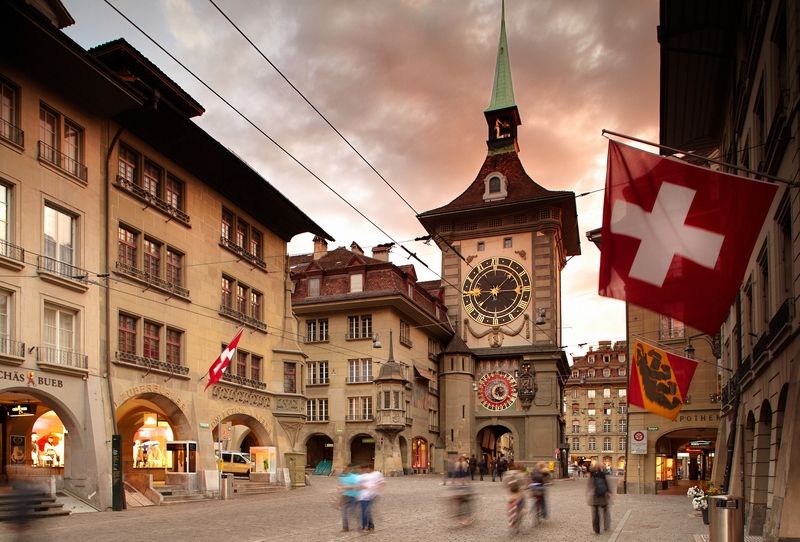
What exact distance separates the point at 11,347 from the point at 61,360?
2.35 meters

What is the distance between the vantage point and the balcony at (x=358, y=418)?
199ft

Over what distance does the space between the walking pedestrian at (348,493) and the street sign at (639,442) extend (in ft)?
77.2

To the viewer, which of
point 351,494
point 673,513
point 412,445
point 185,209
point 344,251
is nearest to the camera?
point 351,494

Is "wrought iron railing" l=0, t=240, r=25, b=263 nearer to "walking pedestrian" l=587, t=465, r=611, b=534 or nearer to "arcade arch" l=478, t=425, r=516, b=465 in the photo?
"walking pedestrian" l=587, t=465, r=611, b=534

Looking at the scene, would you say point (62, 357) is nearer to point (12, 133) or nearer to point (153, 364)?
point (153, 364)

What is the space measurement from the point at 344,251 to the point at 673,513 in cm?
4310

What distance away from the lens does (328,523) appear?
22.6 metres

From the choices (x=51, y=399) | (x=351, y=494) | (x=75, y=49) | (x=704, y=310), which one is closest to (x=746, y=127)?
(x=704, y=310)

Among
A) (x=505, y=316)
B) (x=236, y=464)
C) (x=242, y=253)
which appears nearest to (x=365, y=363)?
(x=505, y=316)

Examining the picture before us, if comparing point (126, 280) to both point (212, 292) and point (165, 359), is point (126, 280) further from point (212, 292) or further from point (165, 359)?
point (212, 292)

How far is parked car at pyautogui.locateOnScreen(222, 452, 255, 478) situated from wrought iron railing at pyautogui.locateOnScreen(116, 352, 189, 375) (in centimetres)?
1238

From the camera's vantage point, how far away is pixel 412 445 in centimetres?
6278

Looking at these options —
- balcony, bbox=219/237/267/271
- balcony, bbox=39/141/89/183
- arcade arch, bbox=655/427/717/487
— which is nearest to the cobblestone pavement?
arcade arch, bbox=655/427/717/487

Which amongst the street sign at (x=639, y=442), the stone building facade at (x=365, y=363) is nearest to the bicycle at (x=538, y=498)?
the street sign at (x=639, y=442)
